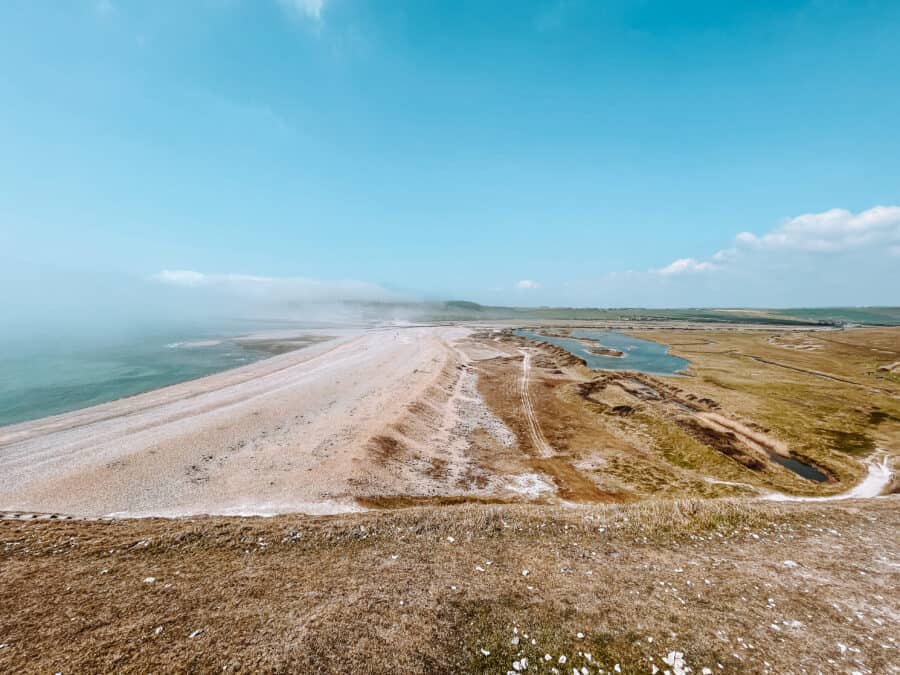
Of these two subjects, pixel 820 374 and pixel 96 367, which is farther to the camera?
pixel 96 367

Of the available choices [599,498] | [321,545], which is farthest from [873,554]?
[321,545]

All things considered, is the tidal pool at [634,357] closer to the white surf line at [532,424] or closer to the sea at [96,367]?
the white surf line at [532,424]

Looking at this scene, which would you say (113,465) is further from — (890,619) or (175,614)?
(890,619)

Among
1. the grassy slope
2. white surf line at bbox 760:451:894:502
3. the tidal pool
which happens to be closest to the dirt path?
the tidal pool

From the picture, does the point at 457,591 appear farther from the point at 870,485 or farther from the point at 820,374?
the point at 820,374

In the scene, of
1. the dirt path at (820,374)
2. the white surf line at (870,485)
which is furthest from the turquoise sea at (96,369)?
the dirt path at (820,374)

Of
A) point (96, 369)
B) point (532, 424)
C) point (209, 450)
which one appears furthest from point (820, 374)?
point (96, 369)
